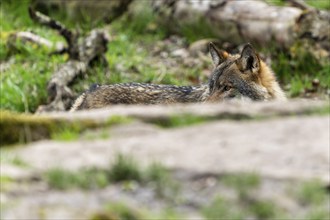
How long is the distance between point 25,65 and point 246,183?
32.3 ft

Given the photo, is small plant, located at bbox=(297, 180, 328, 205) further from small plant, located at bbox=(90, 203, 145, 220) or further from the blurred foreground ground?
small plant, located at bbox=(90, 203, 145, 220)

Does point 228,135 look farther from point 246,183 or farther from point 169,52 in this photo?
point 169,52

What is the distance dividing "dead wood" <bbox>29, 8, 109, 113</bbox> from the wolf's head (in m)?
3.15

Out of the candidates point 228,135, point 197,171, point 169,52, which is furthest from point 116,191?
point 169,52

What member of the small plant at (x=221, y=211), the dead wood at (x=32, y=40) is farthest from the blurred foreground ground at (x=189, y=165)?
the dead wood at (x=32, y=40)

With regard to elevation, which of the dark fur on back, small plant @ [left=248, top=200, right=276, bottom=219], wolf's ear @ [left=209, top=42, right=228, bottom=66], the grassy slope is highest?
small plant @ [left=248, top=200, right=276, bottom=219]

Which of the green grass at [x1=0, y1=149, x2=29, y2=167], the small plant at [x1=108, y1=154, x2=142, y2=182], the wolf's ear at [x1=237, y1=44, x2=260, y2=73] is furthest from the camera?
A: the wolf's ear at [x1=237, y1=44, x2=260, y2=73]

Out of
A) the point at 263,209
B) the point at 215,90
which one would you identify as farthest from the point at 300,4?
the point at 263,209

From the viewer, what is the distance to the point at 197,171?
4.80 m

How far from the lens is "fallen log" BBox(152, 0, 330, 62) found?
14.0 meters

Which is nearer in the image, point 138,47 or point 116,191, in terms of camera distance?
point 116,191

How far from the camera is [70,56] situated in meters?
13.6

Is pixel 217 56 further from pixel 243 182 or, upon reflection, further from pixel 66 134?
pixel 243 182

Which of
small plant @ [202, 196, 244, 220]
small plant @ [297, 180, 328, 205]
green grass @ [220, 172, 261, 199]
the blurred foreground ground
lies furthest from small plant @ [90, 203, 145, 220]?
small plant @ [297, 180, 328, 205]
